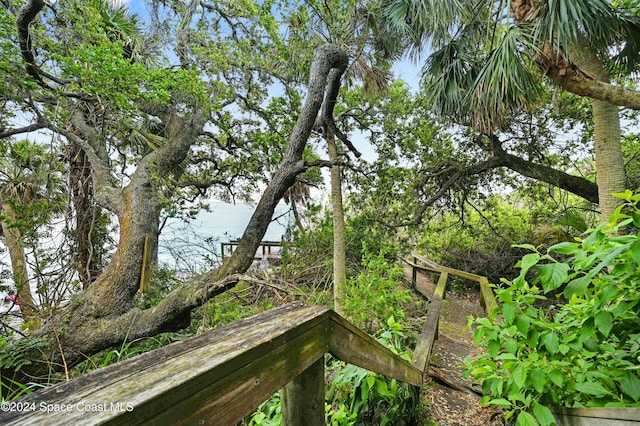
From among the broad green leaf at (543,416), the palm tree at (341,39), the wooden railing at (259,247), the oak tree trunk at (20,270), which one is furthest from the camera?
the wooden railing at (259,247)

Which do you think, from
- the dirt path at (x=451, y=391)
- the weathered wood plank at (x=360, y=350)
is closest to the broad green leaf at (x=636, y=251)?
the weathered wood plank at (x=360, y=350)

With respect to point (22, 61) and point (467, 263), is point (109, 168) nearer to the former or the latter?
point (22, 61)

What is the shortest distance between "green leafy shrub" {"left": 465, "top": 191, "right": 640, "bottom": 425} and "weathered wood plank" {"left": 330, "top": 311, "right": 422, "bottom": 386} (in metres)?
0.43

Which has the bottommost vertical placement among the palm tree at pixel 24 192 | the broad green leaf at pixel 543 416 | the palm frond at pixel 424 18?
the broad green leaf at pixel 543 416

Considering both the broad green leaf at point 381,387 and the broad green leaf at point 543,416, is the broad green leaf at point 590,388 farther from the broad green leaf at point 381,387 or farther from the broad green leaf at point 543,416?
the broad green leaf at point 381,387

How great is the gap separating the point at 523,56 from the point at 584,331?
14.1ft

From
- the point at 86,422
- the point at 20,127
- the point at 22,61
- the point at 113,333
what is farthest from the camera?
the point at 20,127

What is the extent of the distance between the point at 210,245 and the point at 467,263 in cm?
648

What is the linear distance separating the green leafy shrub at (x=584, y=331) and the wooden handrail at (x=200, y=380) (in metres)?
0.79

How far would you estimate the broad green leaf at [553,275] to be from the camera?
0.91 m

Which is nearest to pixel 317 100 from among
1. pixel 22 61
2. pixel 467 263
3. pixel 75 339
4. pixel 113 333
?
pixel 22 61

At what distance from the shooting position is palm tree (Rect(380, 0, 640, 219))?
3.30m

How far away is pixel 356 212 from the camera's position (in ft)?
23.0

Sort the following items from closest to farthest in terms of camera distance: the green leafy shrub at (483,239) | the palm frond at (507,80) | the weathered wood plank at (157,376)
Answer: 1. the weathered wood plank at (157,376)
2. the palm frond at (507,80)
3. the green leafy shrub at (483,239)
